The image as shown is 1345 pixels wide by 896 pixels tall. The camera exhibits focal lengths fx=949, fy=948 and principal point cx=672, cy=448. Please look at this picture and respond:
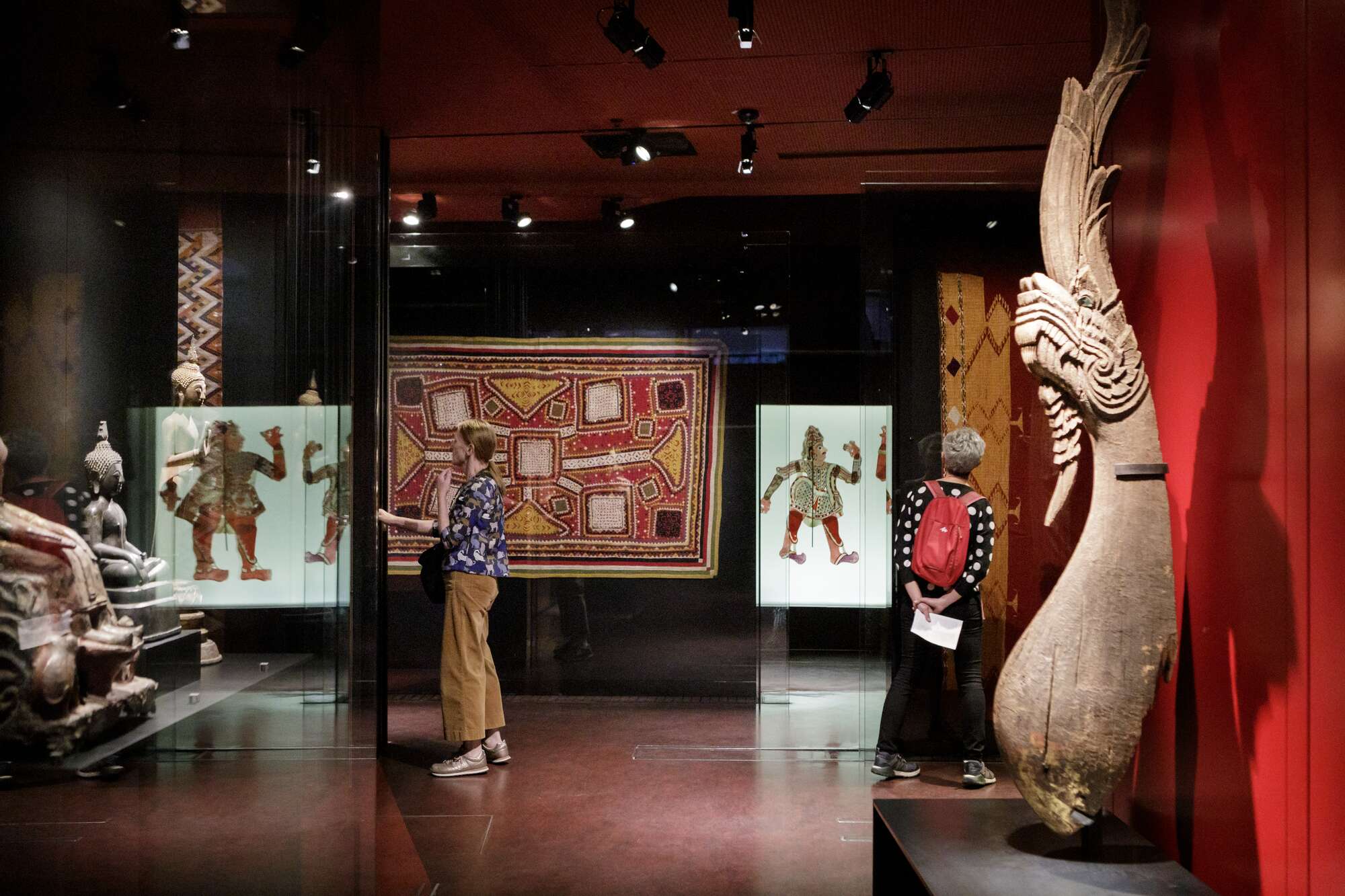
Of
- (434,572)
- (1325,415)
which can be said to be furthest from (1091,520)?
(434,572)

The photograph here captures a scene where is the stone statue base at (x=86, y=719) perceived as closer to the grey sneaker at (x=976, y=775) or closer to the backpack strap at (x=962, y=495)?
the backpack strap at (x=962, y=495)

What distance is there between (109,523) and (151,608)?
147mm

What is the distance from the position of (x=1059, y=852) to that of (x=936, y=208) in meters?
2.83

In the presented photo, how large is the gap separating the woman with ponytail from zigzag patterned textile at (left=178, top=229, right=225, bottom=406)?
2542 mm

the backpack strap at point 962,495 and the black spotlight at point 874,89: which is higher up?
the black spotlight at point 874,89

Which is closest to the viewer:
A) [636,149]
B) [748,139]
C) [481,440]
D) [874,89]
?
[874,89]

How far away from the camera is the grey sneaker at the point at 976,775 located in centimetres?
389

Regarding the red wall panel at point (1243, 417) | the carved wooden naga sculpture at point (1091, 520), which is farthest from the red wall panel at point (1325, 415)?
the carved wooden naga sculpture at point (1091, 520)

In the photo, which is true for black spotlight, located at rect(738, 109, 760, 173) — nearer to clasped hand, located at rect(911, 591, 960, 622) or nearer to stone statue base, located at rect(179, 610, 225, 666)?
clasped hand, located at rect(911, 591, 960, 622)

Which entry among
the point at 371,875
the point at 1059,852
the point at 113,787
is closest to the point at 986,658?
the point at 1059,852

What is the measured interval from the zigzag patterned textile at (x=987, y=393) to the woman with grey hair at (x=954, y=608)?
0.19 ft

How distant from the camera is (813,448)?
5.24 meters

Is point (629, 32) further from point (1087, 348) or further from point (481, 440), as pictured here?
point (1087, 348)

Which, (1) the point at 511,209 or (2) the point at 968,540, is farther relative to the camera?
(1) the point at 511,209
